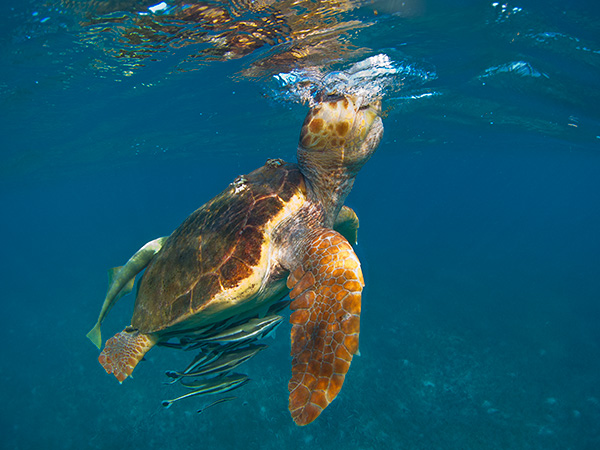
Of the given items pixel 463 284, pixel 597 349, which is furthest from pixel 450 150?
pixel 597 349

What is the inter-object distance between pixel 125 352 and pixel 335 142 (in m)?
3.21

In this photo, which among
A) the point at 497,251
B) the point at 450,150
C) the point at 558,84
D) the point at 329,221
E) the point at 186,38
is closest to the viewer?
the point at 329,221

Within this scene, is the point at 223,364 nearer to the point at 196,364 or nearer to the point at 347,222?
the point at 196,364

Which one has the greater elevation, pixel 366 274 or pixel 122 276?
pixel 122 276

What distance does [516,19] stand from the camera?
746 centimetres

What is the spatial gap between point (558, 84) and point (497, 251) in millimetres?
20841

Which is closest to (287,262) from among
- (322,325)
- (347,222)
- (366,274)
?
(322,325)

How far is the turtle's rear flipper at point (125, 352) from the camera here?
3342mm

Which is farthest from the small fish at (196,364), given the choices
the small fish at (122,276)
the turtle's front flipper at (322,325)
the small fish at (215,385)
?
the small fish at (122,276)

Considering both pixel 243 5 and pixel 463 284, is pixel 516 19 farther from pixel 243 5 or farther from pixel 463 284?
pixel 463 284

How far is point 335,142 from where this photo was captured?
125 inches

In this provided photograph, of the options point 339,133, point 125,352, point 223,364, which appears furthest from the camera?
point 125,352

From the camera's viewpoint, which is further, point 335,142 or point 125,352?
point 125,352

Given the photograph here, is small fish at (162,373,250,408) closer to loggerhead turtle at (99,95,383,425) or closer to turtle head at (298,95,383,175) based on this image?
loggerhead turtle at (99,95,383,425)
